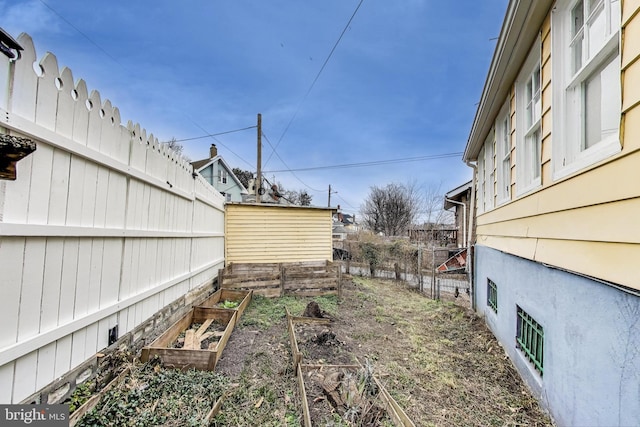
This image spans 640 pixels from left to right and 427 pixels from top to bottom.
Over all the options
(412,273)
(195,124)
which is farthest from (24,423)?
(195,124)

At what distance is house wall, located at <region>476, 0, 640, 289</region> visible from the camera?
1.48 m

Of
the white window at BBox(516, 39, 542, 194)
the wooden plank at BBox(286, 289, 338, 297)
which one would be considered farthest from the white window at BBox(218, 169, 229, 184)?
the white window at BBox(516, 39, 542, 194)

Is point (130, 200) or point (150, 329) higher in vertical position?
point (130, 200)

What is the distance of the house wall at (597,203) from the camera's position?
1480 millimetres

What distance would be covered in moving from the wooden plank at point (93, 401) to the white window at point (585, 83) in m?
3.99

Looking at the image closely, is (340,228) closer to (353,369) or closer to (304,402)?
(353,369)

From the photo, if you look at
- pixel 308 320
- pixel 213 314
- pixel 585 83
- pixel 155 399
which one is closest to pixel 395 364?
pixel 308 320

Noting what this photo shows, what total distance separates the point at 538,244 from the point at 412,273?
29.8 ft

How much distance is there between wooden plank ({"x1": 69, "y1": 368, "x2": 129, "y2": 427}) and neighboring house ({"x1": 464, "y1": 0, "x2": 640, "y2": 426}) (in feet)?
11.5

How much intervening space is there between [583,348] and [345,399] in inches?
77.8

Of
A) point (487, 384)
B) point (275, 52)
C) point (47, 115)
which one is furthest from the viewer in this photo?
point (275, 52)

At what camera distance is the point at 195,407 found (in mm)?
2561

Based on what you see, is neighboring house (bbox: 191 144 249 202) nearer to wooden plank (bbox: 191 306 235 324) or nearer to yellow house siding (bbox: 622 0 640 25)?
wooden plank (bbox: 191 306 235 324)

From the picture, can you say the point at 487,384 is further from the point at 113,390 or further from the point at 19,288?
the point at 19,288
